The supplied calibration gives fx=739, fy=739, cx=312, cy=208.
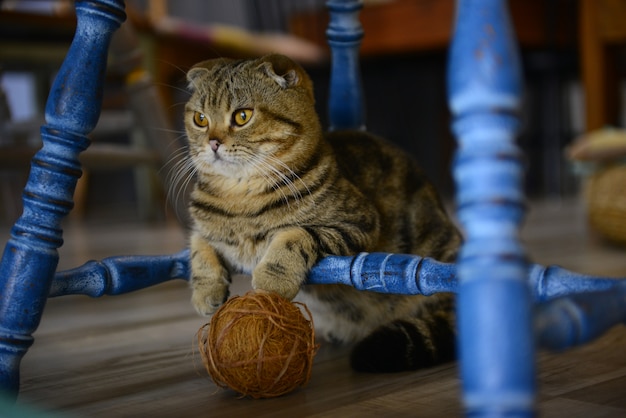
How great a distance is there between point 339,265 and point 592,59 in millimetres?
2192

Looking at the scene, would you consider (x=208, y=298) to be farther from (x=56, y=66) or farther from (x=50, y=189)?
(x=56, y=66)

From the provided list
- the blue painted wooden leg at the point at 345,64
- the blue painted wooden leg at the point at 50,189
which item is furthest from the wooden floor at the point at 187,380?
the blue painted wooden leg at the point at 345,64

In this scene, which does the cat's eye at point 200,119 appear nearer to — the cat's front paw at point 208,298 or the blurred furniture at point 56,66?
the cat's front paw at point 208,298

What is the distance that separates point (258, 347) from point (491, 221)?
41cm

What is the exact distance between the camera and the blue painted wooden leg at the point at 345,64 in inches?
56.5

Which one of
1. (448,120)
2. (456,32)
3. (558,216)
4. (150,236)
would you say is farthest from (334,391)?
(448,120)

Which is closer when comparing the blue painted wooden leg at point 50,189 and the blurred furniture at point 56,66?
the blue painted wooden leg at point 50,189

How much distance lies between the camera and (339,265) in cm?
103

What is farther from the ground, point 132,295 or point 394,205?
point 394,205

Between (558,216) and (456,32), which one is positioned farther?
(558,216)

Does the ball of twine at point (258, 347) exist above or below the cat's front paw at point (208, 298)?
below

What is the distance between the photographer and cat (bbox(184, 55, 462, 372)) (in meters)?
1.07

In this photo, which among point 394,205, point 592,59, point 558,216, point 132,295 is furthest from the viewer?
point 558,216

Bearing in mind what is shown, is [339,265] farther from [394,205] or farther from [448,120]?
[448,120]
